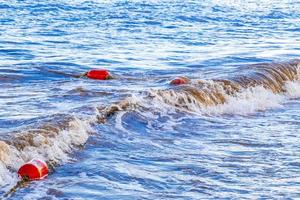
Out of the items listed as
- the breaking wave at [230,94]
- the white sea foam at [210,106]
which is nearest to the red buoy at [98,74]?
the breaking wave at [230,94]

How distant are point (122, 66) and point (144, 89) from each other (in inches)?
147

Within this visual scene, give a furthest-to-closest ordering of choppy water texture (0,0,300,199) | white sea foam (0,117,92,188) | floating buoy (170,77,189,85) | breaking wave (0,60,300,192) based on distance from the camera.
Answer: floating buoy (170,77,189,85)
breaking wave (0,60,300,192)
white sea foam (0,117,92,188)
choppy water texture (0,0,300,199)

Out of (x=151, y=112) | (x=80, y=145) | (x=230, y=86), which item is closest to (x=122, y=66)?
(x=230, y=86)

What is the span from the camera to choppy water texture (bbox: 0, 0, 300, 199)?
805 cm

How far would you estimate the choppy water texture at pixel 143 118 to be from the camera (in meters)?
8.05

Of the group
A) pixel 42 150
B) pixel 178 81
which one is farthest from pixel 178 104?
pixel 42 150

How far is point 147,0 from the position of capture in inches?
1492

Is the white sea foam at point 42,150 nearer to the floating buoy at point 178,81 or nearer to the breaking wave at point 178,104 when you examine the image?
the breaking wave at point 178,104

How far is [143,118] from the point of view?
11.8m

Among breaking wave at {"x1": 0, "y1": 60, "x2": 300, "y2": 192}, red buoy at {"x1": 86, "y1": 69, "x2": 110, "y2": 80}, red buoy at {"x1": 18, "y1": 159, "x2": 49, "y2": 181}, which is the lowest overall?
red buoy at {"x1": 18, "y1": 159, "x2": 49, "y2": 181}

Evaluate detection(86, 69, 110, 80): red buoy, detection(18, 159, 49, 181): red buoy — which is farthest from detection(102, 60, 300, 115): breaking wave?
detection(18, 159, 49, 181): red buoy

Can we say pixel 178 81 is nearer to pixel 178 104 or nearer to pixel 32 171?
pixel 178 104

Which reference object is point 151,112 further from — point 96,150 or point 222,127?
point 96,150

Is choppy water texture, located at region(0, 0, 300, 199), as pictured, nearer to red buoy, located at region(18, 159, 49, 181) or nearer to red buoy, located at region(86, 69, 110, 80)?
red buoy, located at region(18, 159, 49, 181)
